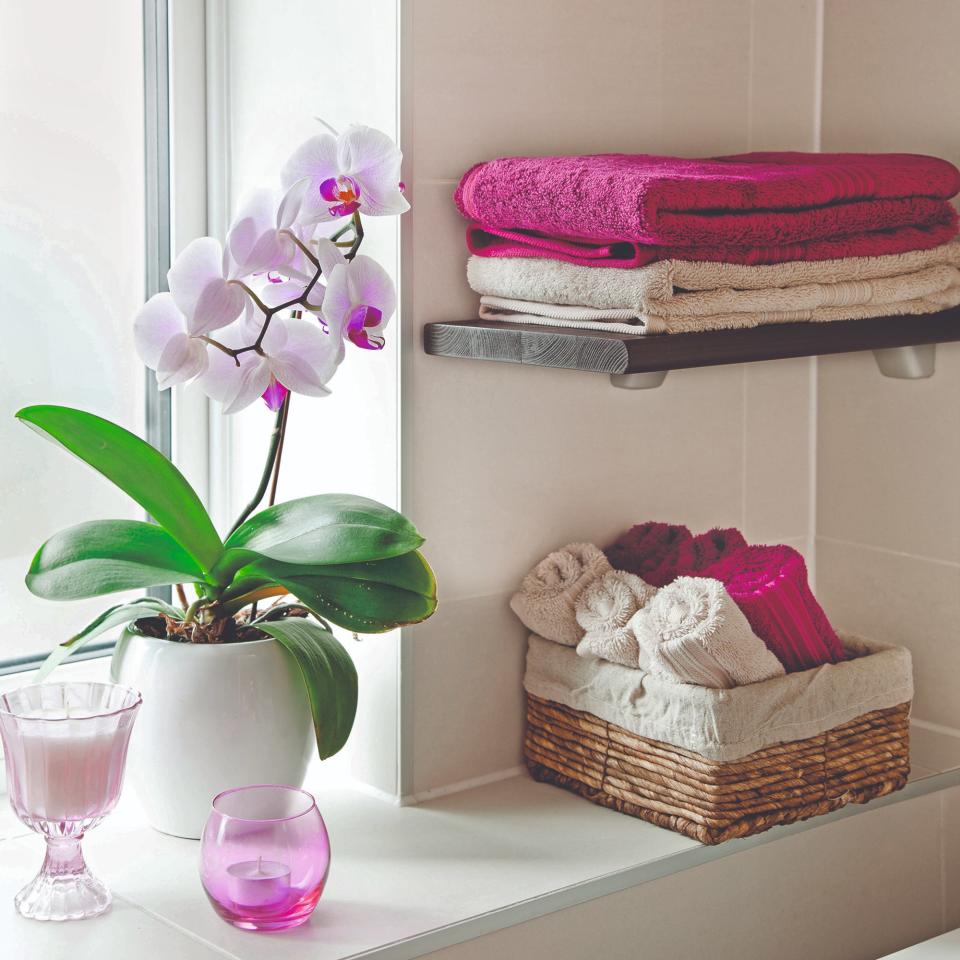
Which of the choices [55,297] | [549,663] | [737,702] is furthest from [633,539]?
[55,297]

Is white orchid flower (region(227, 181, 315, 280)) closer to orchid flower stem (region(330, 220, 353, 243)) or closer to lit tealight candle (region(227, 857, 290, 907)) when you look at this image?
orchid flower stem (region(330, 220, 353, 243))

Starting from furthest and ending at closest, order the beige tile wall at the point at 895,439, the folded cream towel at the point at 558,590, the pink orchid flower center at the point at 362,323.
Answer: the beige tile wall at the point at 895,439, the folded cream towel at the point at 558,590, the pink orchid flower center at the point at 362,323

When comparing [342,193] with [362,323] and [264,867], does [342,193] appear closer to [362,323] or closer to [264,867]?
[362,323]

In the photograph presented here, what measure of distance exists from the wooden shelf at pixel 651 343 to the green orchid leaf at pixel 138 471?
28 cm

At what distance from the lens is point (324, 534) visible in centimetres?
121

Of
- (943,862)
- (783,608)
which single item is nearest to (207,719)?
(783,608)

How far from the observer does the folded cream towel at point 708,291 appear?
1.20 metres

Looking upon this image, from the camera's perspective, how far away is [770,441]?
1.64m

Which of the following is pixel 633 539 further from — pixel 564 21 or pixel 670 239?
pixel 564 21

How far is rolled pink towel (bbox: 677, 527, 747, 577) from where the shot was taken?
4.68ft

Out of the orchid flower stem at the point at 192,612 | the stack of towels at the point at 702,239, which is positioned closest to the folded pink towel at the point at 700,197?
the stack of towels at the point at 702,239

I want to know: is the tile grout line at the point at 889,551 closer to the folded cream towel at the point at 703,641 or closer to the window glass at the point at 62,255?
the folded cream towel at the point at 703,641

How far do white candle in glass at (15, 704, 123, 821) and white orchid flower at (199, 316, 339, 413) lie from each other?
292 millimetres

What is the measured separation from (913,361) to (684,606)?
465 mm
